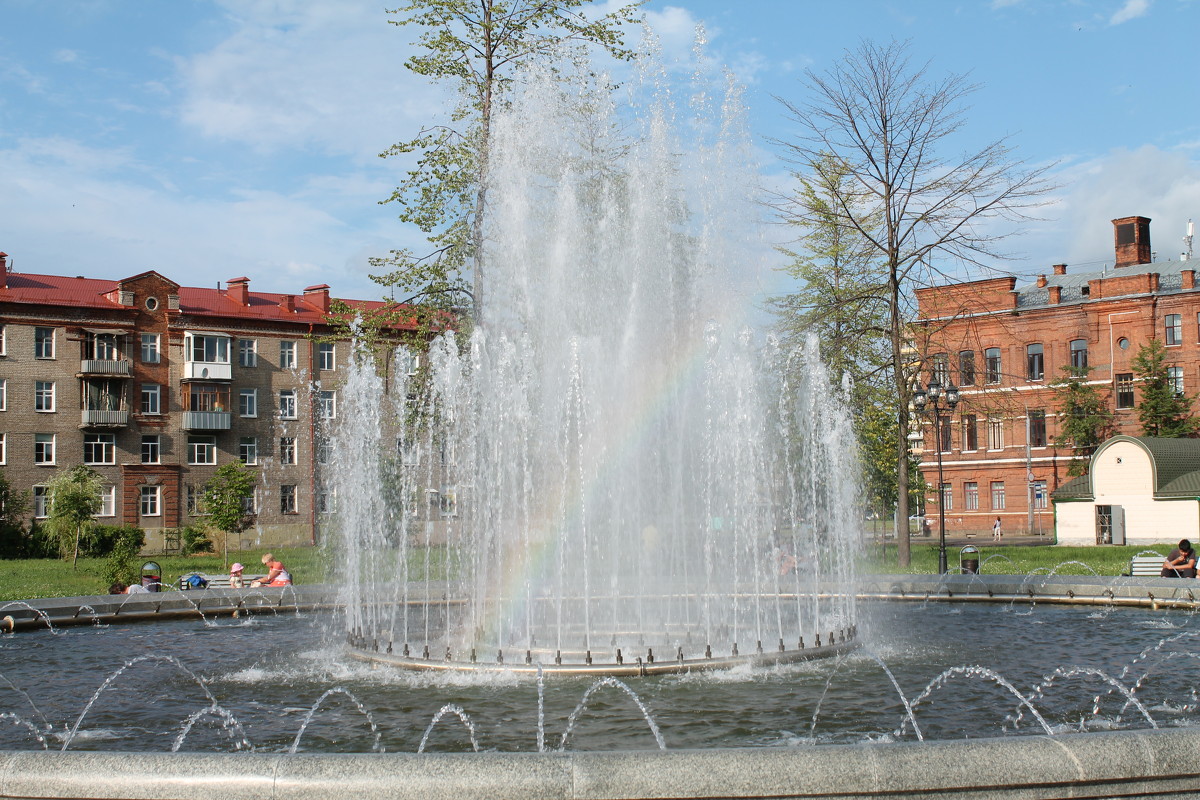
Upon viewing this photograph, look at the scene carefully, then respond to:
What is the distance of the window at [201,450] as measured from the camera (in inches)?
Answer: 2096

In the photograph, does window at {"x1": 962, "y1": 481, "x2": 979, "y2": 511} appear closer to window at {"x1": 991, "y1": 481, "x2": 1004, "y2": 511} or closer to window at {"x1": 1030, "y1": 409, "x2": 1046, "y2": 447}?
window at {"x1": 991, "y1": 481, "x2": 1004, "y2": 511}

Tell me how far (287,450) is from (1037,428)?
128 ft

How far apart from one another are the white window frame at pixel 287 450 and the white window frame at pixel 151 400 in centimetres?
620

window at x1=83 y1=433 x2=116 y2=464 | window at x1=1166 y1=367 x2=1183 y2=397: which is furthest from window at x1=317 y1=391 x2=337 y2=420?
window at x1=1166 y1=367 x2=1183 y2=397

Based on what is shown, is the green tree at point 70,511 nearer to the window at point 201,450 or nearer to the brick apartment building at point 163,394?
the brick apartment building at point 163,394

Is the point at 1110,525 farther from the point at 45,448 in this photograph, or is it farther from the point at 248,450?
the point at 45,448

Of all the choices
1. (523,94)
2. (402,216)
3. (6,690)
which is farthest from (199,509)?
(6,690)

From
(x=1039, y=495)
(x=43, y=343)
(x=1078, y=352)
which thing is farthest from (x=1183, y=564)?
(x=43, y=343)

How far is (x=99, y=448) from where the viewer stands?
2018 inches

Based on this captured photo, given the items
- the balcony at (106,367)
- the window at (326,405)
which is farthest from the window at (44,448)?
the window at (326,405)

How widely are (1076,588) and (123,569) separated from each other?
1547cm

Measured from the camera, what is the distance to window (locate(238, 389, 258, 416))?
5481 cm

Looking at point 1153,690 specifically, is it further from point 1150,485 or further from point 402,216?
point 1150,485

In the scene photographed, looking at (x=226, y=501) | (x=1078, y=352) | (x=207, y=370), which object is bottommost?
(x=226, y=501)
